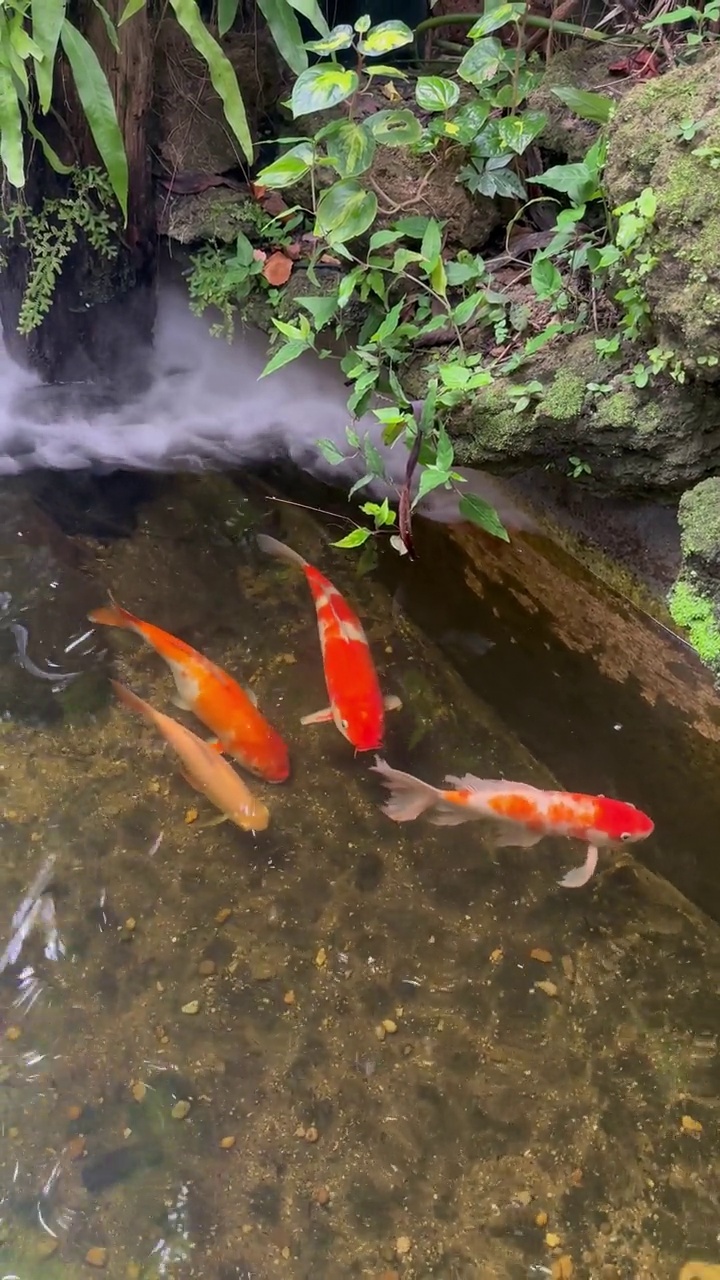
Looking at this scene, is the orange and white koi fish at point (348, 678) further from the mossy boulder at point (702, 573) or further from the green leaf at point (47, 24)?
the green leaf at point (47, 24)

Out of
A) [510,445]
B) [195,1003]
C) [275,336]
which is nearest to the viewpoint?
[195,1003]

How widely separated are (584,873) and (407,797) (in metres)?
0.69

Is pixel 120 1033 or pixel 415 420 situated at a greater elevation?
pixel 415 420

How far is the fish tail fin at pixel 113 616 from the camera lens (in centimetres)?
357

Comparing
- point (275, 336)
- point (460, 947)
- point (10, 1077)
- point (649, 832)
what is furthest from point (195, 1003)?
point (275, 336)

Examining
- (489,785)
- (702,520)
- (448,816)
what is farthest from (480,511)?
(448,816)

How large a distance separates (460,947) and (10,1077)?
1.51 meters

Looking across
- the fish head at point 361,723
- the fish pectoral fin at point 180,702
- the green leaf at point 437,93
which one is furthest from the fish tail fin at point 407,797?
the green leaf at point 437,93

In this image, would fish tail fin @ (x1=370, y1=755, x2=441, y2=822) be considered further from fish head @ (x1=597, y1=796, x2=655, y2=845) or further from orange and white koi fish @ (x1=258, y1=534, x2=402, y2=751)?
fish head @ (x1=597, y1=796, x2=655, y2=845)

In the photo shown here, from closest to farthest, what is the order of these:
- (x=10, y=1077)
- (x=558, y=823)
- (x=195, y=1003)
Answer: (x=10, y=1077) → (x=195, y=1003) → (x=558, y=823)

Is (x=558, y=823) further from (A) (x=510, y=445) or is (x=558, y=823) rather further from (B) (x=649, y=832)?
(A) (x=510, y=445)

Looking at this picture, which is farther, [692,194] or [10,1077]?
[10,1077]

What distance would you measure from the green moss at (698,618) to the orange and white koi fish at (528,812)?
674 millimetres

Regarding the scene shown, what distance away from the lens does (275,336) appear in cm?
384
